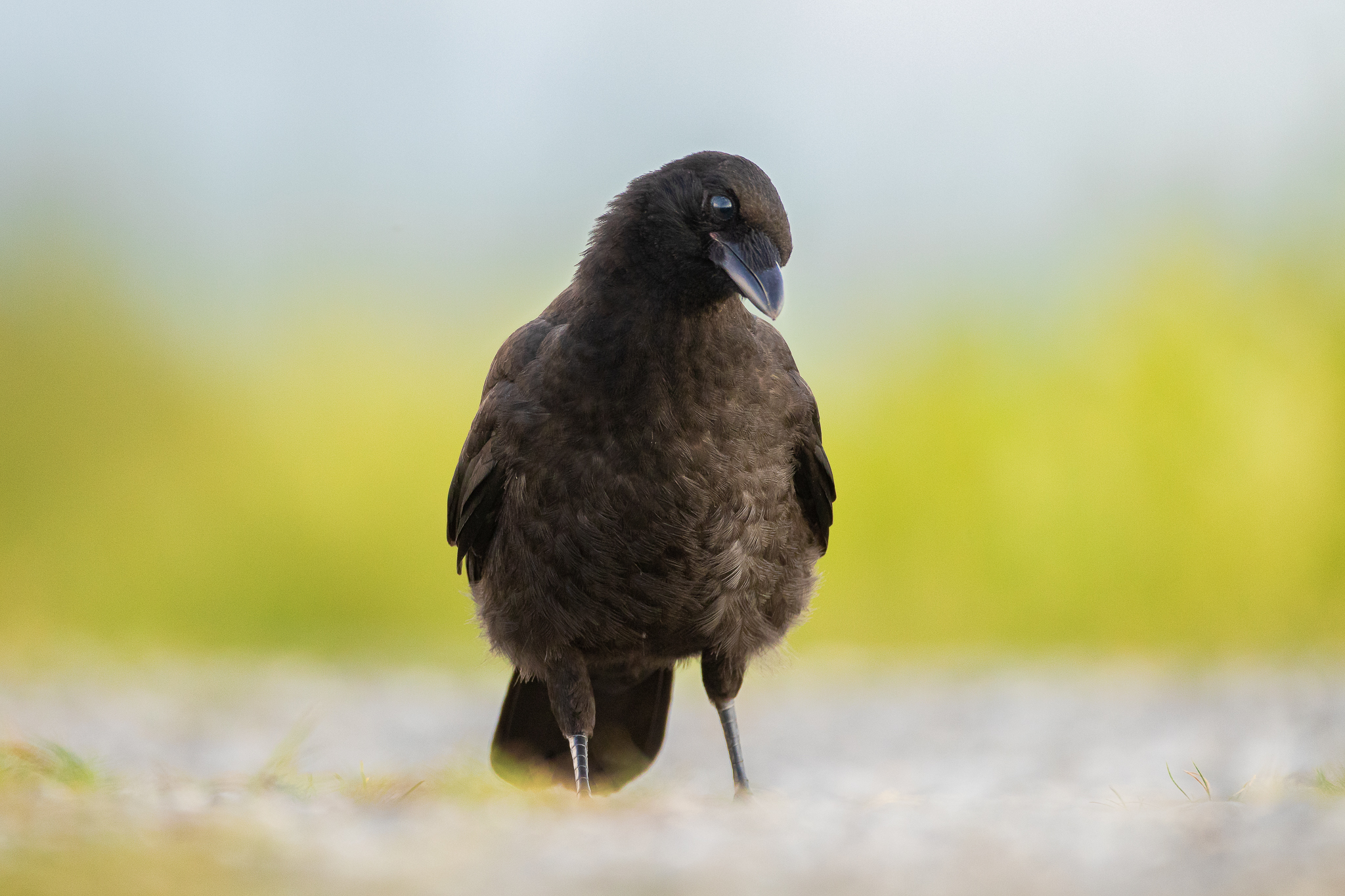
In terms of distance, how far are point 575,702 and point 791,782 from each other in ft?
5.43

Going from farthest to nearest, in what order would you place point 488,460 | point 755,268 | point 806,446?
1. point 806,446
2. point 488,460
3. point 755,268

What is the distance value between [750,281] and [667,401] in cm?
47

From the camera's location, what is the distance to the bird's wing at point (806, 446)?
4.18 m

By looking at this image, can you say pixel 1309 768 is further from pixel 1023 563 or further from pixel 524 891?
pixel 1023 563

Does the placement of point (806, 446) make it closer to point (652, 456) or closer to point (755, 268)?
point (652, 456)

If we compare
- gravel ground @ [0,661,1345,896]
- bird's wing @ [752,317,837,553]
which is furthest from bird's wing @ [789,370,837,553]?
gravel ground @ [0,661,1345,896]

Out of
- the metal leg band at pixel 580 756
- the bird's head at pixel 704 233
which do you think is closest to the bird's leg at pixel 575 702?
the metal leg band at pixel 580 756

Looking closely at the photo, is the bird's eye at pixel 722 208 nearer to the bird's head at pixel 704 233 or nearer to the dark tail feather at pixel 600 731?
the bird's head at pixel 704 233

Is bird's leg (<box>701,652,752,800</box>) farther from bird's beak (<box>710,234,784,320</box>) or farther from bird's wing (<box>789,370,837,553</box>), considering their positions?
bird's beak (<box>710,234,784,320</box>)

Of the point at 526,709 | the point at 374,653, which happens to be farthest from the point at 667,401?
the point at 374,653

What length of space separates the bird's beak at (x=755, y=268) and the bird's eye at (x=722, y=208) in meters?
0.06

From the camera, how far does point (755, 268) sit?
141 inches

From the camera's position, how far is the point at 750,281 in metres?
3.54

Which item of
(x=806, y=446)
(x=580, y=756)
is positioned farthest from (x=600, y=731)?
(x=806, y=446)
